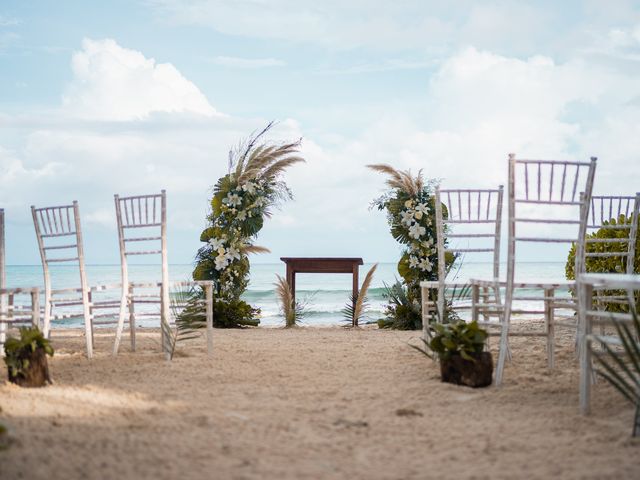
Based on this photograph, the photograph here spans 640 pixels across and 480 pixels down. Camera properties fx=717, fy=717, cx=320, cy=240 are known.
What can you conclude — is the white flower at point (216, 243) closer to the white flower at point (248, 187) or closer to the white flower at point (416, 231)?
the white flower at point (248, 187)

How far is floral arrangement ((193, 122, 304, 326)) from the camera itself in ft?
28.7

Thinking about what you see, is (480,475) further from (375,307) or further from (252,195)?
(375,307)

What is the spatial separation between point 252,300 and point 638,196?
14511 millimetres

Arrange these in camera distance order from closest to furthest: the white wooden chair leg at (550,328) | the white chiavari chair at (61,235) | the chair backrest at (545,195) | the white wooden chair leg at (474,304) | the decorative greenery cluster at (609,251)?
the chair backrest at (545,195), the white wooden chair leg at (474,304), the white wooden chair leg at (550,328), the white chiavari chair at (61,235), the decorative greenery cluster at (609,251)

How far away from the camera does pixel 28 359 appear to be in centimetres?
422

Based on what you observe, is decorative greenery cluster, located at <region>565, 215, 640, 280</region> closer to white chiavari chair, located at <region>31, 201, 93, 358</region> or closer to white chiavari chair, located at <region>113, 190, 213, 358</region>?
white chiavari chair, located at <region>113, 190, 213, 358</region>

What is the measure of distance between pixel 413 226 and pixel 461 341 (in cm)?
418

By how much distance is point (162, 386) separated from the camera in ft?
13.8

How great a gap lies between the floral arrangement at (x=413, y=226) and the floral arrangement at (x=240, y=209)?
1257 mm

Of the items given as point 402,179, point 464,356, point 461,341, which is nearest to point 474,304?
point 461,341

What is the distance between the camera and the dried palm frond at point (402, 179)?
8.50 m

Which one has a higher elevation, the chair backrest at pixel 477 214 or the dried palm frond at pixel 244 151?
the dried palm frond at pixel 244 151

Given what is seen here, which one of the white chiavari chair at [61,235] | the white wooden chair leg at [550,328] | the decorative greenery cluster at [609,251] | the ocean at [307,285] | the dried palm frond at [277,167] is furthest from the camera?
the ocean at [307,285]

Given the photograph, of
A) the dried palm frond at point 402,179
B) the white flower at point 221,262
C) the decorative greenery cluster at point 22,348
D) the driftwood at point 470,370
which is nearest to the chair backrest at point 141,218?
the decorative greenery cluster at point 22,348
